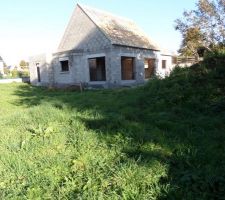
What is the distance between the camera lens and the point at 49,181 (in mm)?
3936

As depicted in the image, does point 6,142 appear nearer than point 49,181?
No

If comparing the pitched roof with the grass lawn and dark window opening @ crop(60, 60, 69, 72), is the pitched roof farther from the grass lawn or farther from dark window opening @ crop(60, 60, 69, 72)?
the grass lawn

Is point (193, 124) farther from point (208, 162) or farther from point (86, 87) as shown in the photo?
point (86, 87)

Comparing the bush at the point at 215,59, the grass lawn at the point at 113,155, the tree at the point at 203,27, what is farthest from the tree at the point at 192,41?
the grass lawn at the point at 113,155

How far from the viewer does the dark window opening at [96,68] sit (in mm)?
20875

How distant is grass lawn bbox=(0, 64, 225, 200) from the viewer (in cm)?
364

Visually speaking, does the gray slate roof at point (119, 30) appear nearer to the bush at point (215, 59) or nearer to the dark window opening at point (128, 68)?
the dark window opening at point (128, 68)

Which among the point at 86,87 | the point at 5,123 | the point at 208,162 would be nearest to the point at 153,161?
the point at 208,162

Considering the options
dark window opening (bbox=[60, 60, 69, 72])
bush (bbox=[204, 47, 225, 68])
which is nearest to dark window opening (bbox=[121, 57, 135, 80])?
dark window opening (bbox=[60, 60, 69, 72])

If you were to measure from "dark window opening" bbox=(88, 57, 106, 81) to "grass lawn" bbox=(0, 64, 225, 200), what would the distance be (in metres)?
13.9

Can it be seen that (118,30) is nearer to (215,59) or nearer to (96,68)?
(96,68)

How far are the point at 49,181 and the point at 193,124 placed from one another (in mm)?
3540

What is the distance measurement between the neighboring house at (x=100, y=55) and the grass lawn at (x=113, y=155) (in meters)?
11.8

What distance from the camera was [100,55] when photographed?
1895 cm
